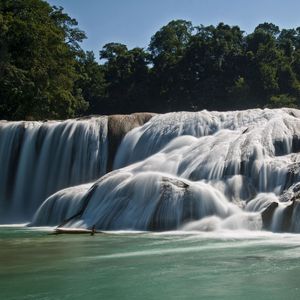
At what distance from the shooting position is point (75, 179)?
25.5 meters

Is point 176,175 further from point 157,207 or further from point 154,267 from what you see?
point 154,267

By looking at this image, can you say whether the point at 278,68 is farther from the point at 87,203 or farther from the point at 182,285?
the point at 182,285

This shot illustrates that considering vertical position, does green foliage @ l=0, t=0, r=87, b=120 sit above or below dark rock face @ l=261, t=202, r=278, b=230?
above

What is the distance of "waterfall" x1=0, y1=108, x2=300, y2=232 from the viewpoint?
1683cm

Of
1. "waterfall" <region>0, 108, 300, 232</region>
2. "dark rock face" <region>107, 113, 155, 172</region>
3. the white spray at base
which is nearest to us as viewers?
the white spray at base

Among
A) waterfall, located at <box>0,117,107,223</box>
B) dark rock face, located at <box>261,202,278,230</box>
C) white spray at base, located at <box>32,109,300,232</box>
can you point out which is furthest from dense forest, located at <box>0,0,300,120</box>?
dark rock face, located at <box>261,202,278,230</box>

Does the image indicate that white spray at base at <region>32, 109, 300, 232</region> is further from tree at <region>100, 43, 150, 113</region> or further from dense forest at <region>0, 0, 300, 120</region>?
tree at <region>100, 43, 150, 113</region>

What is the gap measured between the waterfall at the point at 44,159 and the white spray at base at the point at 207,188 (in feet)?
10.9

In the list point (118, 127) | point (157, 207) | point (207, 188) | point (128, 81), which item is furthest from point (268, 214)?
point (128, 81)

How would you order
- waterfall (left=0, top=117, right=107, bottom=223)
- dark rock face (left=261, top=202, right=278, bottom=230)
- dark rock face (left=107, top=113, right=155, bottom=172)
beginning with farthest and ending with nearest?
dark rock face (left=107, top=113, right=155, bottom=172)
waterfall (left=0, top=117, right=107, bottom=223)
dark rock face (left=261, top=202, right=278, bottom=230)

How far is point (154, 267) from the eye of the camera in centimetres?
1009

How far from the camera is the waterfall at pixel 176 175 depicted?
16.8 meters

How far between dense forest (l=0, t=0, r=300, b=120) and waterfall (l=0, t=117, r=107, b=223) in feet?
30.2

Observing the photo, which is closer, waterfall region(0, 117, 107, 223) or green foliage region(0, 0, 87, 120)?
waterfall region(0, 117, 107, 223)
